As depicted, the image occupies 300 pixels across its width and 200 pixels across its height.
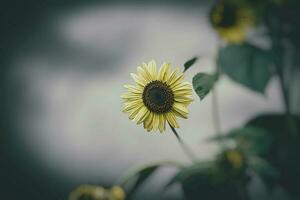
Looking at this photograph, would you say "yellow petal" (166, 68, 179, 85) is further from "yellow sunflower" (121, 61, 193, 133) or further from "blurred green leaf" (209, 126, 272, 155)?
"blurred green leaf" (209, 126, 272, 155)

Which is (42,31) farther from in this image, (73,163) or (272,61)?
(272,61)

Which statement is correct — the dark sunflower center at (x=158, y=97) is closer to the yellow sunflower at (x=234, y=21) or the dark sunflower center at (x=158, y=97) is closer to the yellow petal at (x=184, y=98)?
the yellow petal at (x=184, y=98)

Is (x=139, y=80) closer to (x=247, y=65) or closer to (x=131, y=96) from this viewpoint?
(x=131, y=96)

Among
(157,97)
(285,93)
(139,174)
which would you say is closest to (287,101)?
(285,93)

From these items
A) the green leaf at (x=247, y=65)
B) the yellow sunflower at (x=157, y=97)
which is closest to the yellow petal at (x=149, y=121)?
the yellow sunflower at (x=157, y=97)

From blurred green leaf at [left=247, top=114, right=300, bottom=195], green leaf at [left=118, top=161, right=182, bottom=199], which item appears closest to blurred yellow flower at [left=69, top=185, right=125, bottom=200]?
green leaf at [left=118, top=161, right=182, bottom=199]

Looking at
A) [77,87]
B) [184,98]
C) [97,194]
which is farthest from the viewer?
[77,87]

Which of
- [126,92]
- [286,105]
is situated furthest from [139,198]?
[126,92]
